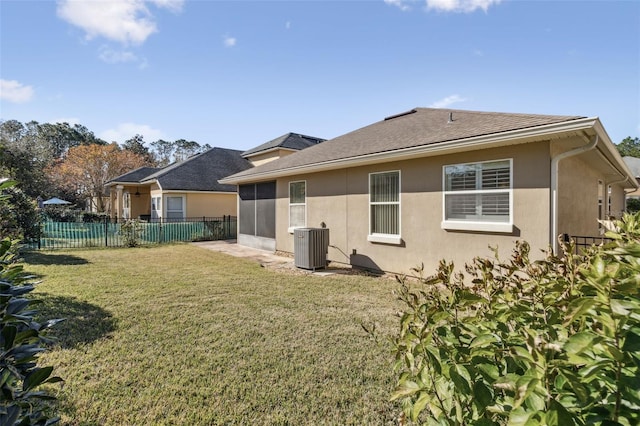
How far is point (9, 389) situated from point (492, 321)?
2211 millimetres

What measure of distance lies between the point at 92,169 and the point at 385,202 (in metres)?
37.7

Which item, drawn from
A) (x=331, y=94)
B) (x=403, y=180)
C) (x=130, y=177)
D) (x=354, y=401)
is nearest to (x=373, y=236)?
(x=403, y=180)

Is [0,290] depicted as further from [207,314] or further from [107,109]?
[107,109]

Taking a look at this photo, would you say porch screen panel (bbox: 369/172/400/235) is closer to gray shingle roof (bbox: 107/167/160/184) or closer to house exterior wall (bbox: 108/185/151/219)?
gray shingle roof (bbox: 107/167/160/184)

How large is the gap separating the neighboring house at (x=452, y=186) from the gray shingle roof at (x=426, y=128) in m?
0.06

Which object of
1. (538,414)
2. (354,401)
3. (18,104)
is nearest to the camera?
(538,414)

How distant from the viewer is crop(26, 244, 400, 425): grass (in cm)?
307

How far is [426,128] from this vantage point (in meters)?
9.68

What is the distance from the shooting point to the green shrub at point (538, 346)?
3.29 ft

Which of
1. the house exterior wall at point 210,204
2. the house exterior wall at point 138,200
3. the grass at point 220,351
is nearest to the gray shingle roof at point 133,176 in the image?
the house exterior wall at point 138,200

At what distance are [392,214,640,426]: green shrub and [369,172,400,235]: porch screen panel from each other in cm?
726

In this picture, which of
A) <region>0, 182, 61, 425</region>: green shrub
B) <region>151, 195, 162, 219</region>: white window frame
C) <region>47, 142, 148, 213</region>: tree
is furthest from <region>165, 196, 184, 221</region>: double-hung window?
<region>0, 182, 61, 425</region>: green shrub

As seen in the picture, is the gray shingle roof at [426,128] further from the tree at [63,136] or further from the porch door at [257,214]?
the tree at [63,136]

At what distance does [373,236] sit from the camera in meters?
9.52
